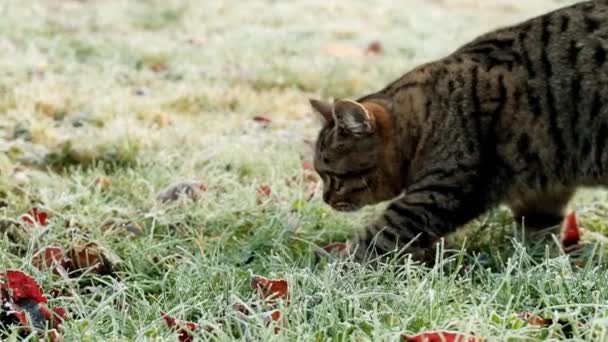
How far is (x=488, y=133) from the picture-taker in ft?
11.8

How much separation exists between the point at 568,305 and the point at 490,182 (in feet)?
3.56

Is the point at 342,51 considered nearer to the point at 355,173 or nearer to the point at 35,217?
the point at 355,173

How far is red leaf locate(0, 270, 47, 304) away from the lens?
2803mm

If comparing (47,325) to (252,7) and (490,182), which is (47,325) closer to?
(490,182)

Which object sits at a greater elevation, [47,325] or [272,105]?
[47,325]

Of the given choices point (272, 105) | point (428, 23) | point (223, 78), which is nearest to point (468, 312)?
point (272, 105)

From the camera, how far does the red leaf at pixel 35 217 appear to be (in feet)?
12.0

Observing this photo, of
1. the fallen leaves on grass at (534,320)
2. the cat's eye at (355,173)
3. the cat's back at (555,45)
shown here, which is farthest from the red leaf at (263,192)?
the fallen leaves on grass at (534,320)

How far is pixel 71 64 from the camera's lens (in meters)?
7.08

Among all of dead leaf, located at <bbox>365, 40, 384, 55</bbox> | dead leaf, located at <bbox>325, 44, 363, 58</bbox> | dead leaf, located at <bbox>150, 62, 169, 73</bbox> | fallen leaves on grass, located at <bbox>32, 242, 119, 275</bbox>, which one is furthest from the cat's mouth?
dead leaf, located at <bbox>365, 40, 384, 55</bbox>

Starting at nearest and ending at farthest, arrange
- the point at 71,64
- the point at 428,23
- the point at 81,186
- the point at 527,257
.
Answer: the point at 527,257 < the point at 81,186 < the point at 71,64 < the point at 428,23

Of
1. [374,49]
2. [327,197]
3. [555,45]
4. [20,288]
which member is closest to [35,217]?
[20,288]

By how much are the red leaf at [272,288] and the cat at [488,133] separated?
0.67 metres

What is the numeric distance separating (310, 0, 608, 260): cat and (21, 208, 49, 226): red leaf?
1.20 metres
